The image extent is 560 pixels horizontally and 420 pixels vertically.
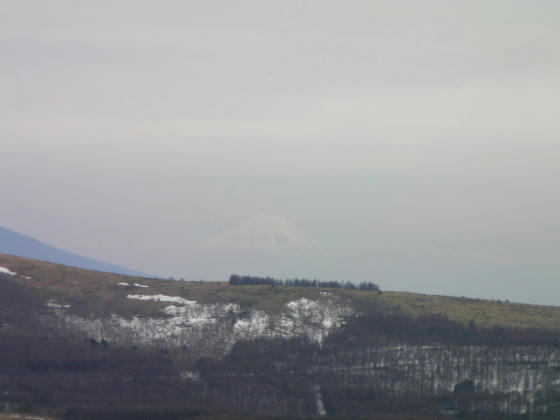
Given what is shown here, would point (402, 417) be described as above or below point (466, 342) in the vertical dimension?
below

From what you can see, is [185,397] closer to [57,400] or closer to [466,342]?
[57,400]

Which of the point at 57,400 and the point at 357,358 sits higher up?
the point at 357,358

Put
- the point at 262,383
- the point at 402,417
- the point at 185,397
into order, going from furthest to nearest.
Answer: the point at 262,383
the point at 185,397
the point at 402,417

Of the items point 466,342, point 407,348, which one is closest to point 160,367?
point 407,348

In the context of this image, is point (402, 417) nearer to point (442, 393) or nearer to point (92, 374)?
point (442, 393)

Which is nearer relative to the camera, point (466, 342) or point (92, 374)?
point (92, 374)

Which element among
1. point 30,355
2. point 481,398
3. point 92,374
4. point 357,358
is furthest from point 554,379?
point 30,355

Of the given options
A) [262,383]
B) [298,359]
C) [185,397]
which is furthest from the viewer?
[298,359]

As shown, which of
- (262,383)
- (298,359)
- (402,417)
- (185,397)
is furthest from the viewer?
(298,359)

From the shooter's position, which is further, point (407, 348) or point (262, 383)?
point (407, 348)
